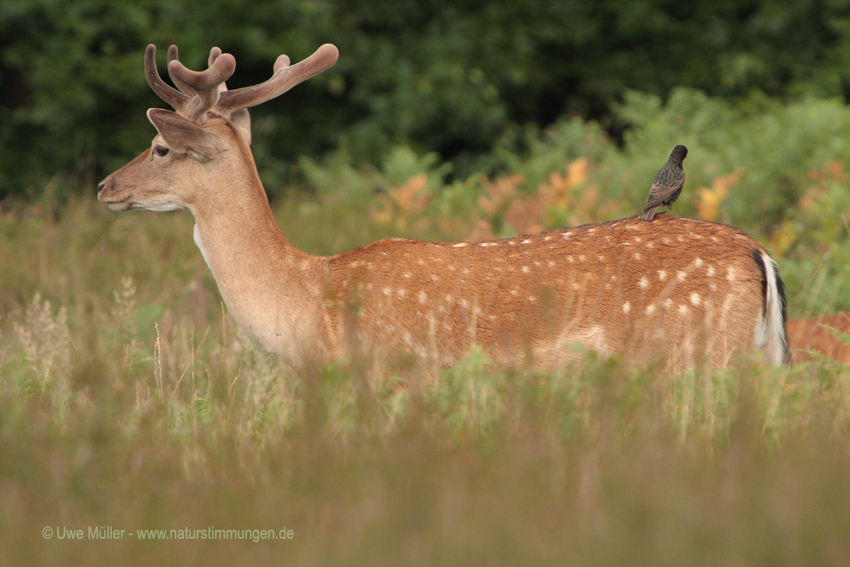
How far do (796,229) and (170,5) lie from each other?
748cm

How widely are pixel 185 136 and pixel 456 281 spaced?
1.31 metres

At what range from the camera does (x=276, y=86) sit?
4562 mm

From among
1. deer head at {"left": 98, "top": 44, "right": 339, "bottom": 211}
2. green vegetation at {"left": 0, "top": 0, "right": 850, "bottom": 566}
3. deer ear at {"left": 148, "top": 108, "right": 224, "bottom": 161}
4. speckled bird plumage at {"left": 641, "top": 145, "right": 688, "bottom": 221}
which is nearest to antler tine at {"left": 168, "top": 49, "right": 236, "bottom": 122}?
deer head at {"left": 98, "top": 44, "right": 339, "bottom": 211}

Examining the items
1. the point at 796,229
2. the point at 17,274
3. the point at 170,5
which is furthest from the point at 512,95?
the point at 17,274

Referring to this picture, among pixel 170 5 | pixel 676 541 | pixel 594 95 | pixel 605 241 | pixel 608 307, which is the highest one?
pixel 170 5

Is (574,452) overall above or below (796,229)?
below

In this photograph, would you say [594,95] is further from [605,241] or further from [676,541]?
[676,541]

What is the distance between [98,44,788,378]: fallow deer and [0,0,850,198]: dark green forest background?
5.98m

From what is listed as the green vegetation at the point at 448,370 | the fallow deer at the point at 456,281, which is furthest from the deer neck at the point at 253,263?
the green vegetation at the point at 448,370

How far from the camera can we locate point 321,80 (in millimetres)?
12242

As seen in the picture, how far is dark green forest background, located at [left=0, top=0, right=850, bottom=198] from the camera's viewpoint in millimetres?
10977

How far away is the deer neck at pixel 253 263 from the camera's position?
13.3 ft

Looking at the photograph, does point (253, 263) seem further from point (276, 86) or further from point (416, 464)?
point (416, 464)

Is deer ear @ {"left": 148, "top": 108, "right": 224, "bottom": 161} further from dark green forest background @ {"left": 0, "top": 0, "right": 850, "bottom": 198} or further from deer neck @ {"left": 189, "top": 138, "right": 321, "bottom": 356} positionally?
dark green forest background @ {"left": 0, "top": 0, "right": 850, "bottom": 198}
